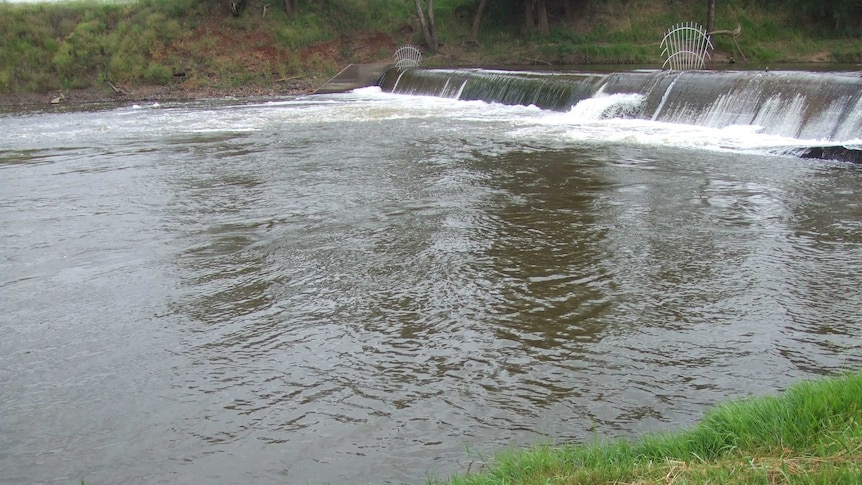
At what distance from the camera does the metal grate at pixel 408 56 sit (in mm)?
34562

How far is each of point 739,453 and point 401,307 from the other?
3.69 m

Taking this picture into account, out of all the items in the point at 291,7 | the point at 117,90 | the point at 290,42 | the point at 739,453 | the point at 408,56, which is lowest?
the point at 739,453

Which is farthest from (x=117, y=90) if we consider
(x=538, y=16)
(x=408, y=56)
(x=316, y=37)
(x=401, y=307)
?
(x=401, y=307)

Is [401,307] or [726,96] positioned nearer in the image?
[401,307]

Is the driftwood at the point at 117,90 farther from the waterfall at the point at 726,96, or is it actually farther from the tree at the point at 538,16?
the tree at the point at 538,16

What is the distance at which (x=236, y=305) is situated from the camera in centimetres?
711

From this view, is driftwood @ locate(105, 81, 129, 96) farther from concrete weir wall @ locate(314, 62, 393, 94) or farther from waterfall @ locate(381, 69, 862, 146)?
waterfall @ locate(381, 69, 862, 146)

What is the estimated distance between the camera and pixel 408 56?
35906 millimetres

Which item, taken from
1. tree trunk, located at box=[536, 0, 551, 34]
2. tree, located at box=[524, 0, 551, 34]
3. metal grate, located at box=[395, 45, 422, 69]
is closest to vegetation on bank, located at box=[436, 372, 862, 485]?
metal grate, located at box=[395, 45, 422, 69]

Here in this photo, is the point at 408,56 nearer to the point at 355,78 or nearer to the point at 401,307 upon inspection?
the point at 355,78

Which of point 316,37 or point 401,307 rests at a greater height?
point 316,37

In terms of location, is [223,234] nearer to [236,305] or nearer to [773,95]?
[236,305]

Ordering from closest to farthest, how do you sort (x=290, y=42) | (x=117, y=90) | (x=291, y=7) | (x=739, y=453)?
(x=739, y=453) → (x=117, y=90) → (x=290, y=42) → (x=291, y=7)

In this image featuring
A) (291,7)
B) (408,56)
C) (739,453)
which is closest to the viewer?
(739,453)
